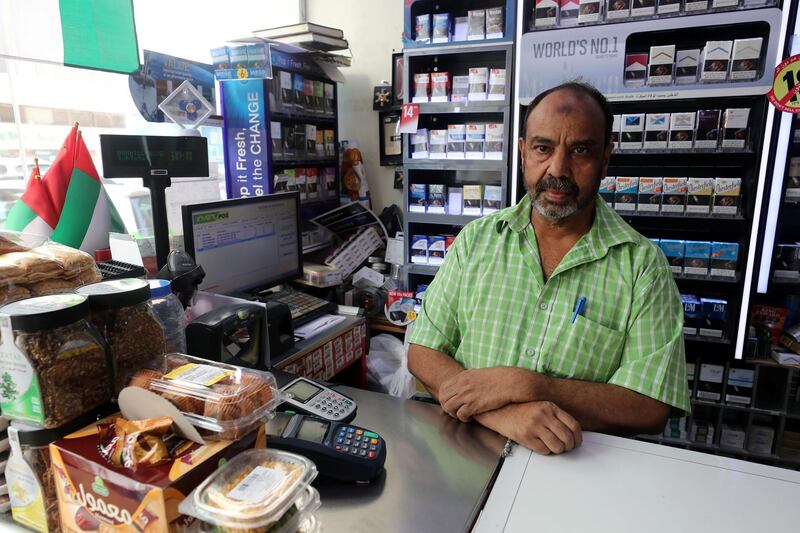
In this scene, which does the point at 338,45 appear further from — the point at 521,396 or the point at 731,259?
the point at 521,396

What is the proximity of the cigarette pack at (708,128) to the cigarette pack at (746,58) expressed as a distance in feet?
0.55

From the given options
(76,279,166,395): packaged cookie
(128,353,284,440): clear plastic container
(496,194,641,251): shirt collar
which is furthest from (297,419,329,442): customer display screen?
(496,194,641,251): shirt collar

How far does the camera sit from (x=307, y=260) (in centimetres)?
350

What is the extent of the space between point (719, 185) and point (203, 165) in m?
2.28

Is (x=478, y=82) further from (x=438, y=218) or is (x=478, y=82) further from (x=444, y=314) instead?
(x=444, y=314)

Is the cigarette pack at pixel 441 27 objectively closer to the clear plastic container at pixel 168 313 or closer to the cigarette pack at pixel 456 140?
the cigarette pack at pixel 456 140

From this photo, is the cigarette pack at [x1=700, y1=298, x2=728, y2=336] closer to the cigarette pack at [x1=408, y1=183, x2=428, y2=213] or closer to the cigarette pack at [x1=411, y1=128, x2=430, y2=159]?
the cigarette pack at [x1=408, y1=183, x2=428, y2=213]

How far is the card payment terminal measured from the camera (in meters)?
0.92

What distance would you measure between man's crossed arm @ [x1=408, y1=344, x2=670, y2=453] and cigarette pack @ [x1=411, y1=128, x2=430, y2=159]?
1884mm

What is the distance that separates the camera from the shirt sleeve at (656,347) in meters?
1.25

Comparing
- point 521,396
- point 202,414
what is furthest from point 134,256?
point 521,396

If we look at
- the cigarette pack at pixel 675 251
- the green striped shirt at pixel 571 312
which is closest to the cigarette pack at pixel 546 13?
the cigarette pack at pixel 675 251

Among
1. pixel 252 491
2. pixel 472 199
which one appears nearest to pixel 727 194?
pixel 472 199

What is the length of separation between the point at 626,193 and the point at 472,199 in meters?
0.78
